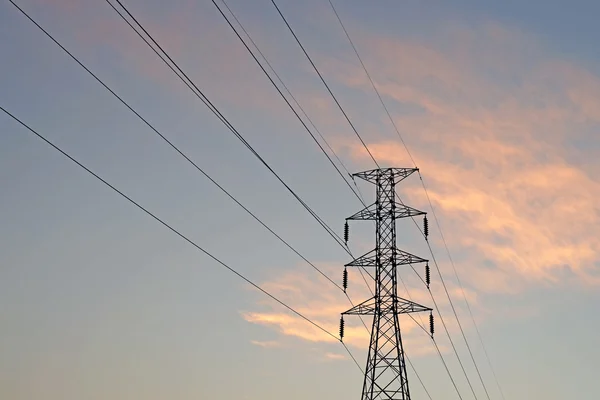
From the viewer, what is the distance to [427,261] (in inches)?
1794

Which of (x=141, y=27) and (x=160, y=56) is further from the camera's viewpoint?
(x=160, y=56)

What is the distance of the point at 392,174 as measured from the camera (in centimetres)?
4947

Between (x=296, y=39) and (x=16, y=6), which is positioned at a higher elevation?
(x=296, y=39)

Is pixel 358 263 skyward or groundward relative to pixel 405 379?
skyward

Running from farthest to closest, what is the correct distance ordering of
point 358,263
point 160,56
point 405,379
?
point 358,263 → point 405,379 → point 160,56

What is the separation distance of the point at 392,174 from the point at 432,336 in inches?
435

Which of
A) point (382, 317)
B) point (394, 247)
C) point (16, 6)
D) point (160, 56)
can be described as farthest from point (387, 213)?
point (16, 6)

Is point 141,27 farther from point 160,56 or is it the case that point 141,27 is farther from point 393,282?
point 393,282

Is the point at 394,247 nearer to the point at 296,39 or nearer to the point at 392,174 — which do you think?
the point at 392,174

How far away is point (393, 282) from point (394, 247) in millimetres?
2350

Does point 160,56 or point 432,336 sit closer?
point 160,56

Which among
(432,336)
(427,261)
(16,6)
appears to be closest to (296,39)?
(16,6)

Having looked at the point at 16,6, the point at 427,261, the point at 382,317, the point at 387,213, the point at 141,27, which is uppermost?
the point at 387,213

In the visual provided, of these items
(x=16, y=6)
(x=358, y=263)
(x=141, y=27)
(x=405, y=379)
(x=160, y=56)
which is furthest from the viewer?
(x=358, y=263)
